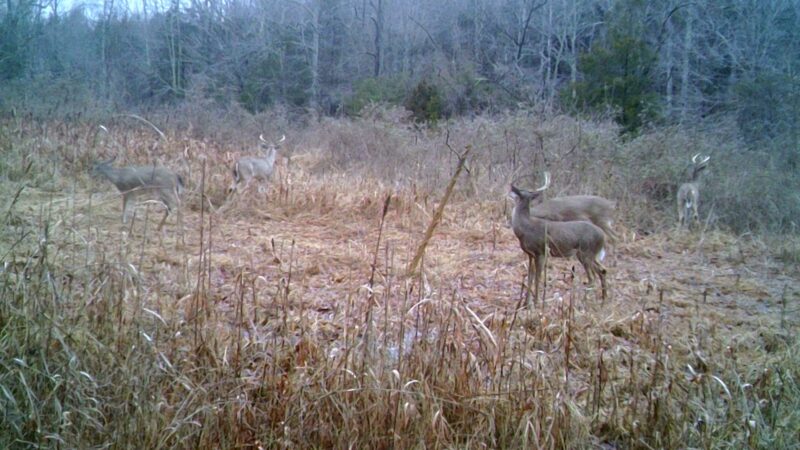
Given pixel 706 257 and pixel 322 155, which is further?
pixel 322 155

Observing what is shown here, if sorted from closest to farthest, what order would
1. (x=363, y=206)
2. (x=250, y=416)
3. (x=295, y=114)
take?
1. (x=250, y=416)
2. (x=363, y=206)
3. (x=295, y=114)

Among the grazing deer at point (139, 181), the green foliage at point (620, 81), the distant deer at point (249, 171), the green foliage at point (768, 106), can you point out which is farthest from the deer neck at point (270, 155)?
the green foliage at point (768, 106)

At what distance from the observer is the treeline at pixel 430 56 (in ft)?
53.8

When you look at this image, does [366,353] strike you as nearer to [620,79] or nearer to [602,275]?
[602,275]

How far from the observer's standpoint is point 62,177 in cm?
863

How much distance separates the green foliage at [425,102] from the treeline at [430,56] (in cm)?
5

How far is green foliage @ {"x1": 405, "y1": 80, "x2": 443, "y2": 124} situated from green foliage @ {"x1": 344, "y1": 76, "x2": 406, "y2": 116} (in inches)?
56.0

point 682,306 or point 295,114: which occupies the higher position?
point 295,114

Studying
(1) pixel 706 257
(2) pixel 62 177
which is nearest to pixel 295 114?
(2) pixel 62 177

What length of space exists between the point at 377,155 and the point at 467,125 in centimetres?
273

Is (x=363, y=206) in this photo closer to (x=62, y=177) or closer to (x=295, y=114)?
(x=62, y=177)

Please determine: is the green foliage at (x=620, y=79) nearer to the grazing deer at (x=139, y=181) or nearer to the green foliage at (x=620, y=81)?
the green foliage at (x=620, y=81)

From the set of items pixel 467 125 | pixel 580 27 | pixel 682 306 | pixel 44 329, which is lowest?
pixel 682 306

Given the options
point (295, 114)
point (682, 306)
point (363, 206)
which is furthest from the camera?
point (295, 114)
